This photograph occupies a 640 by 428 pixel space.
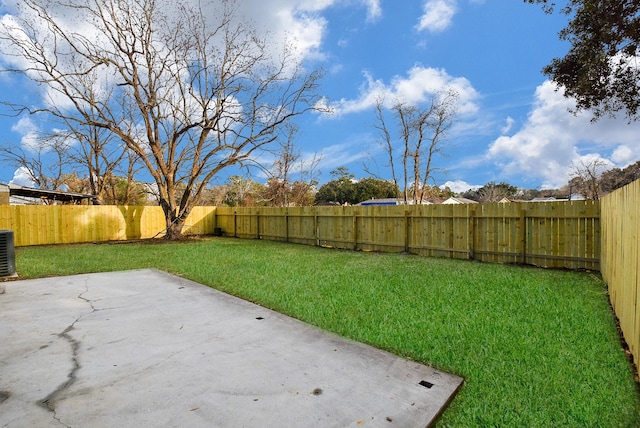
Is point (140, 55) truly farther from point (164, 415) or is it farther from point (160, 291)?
point (164, 415)

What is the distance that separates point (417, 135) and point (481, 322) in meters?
16.7

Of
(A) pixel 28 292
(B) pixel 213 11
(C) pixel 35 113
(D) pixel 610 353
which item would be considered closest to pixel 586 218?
(D) pixel 610 353

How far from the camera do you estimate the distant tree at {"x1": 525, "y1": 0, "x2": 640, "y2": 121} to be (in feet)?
26.8

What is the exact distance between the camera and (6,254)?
20.4 ft

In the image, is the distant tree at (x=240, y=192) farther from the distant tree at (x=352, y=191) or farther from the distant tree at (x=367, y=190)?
the distant tree at (x=367, y=190)

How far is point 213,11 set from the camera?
15031 mm

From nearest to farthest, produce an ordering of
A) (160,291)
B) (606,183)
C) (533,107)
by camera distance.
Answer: (160,291), (533,107), (606,183)

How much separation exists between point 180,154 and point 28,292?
37.9 ft

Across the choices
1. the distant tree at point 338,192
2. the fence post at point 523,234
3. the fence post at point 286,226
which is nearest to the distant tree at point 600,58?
the fence post at point 523,234

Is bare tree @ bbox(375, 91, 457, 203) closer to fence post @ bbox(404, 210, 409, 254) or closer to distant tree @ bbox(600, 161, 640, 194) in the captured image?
fence post @ bbox(404, 210, 409, 254)

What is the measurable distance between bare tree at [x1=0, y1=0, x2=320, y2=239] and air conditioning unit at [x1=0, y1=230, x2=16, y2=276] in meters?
8.02

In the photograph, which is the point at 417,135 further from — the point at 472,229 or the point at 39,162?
the point at 39,162

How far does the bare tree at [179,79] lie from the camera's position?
44.6ft

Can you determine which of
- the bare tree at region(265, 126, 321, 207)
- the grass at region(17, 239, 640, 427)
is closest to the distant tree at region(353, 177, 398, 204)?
the bare tree at region(265, 126, 321, 207)
